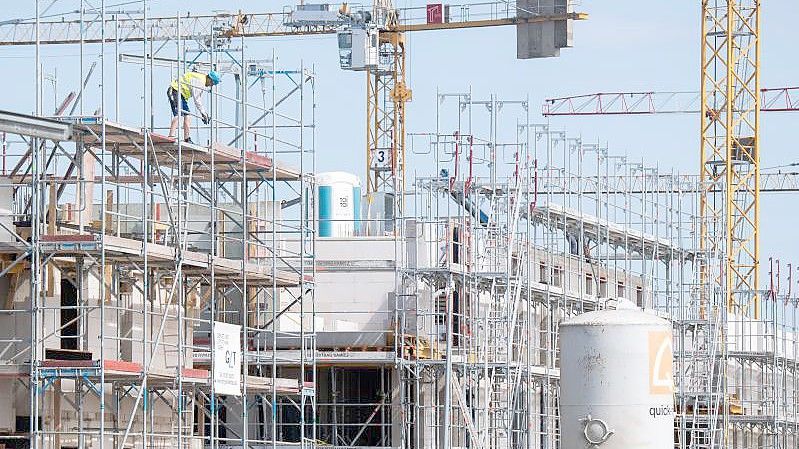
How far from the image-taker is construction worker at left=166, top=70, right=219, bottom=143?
3822 centimetres

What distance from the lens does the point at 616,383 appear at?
40.5 meters

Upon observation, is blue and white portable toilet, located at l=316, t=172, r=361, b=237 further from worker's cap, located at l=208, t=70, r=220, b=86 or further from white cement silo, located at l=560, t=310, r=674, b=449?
worker's cap, located at l=208, t=70, r=220, b=86

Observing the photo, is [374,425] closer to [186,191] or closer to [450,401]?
[450,401]

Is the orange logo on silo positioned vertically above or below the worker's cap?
below

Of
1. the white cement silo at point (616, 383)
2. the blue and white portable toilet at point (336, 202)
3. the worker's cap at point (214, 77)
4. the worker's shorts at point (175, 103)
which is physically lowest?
the white cement silo at point (616, 383)

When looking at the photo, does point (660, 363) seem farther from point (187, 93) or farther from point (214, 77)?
point (187, 93)

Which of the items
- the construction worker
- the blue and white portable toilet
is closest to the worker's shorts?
the construction worker

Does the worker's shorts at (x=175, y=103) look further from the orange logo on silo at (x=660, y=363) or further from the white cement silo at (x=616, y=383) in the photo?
the orange logo on silo at (x=660, y=363)

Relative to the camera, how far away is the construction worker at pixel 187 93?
38219mm

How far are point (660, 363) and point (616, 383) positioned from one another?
125 cm

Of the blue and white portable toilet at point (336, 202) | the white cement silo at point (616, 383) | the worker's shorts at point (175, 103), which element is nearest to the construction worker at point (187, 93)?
the worker's shorts at point (175, 103)

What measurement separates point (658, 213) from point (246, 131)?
24.3 meters

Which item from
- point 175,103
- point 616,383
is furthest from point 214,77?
point 616,383

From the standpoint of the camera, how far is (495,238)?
49.4 meters
